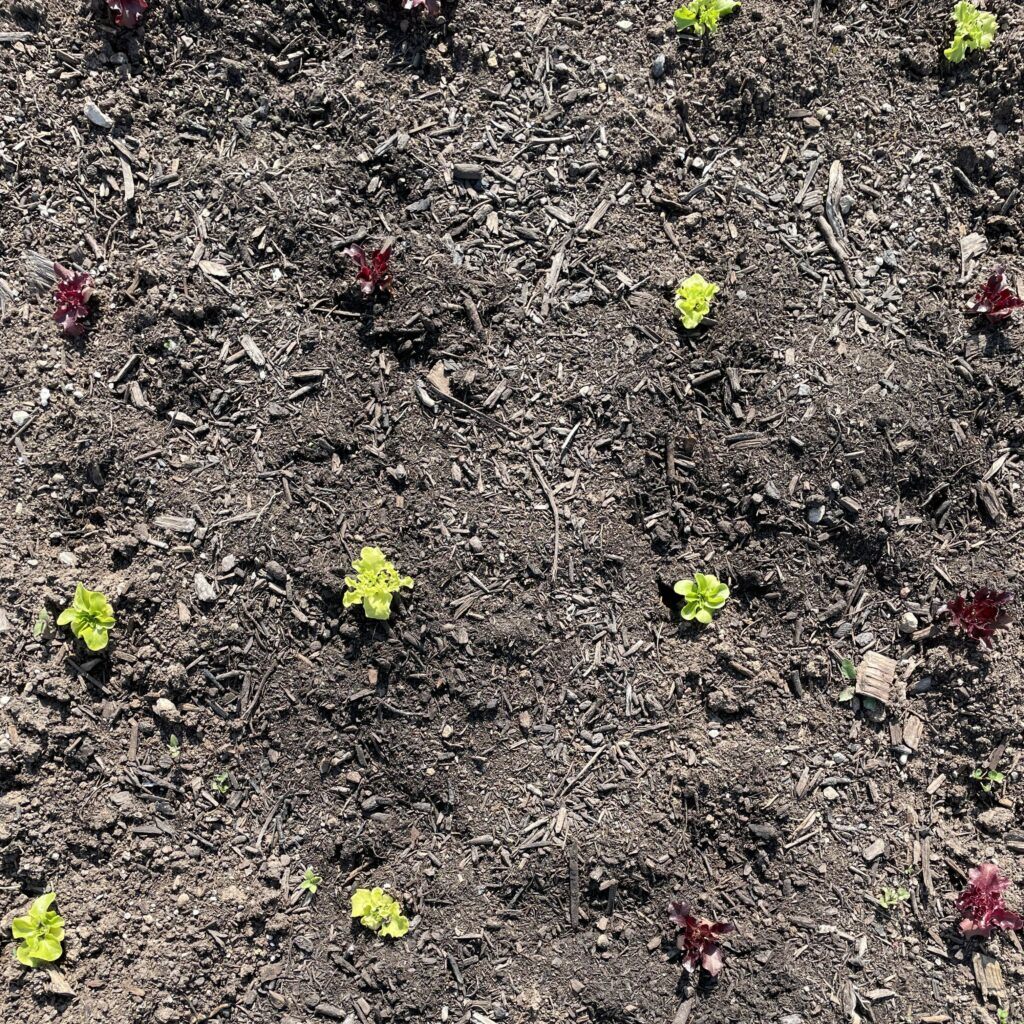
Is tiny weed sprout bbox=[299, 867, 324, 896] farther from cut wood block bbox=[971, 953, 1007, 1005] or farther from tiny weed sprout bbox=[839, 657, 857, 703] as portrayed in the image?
cut wood block bbox=[971, 953, 1007, 1005]

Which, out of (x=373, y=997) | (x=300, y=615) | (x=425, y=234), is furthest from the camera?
(x=425, y=234)

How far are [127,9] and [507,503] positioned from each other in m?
2.66

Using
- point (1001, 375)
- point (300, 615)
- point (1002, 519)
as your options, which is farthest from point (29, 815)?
point (1001, 375)

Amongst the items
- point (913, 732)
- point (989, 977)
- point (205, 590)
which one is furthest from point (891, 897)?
point (205, 590)

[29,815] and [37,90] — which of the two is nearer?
[29,815]

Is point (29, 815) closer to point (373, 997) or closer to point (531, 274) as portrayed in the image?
point (373, 997)

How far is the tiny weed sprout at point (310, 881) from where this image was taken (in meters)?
2.95

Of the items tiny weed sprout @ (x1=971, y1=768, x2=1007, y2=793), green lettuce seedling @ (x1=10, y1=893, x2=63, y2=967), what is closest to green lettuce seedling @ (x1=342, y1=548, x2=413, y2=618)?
green lettuce seedling @ (x1=10, y1=893, x2=63, y2=967)

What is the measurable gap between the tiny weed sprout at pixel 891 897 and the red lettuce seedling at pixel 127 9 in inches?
189

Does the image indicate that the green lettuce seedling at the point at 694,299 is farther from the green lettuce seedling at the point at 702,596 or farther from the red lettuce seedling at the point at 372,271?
the red lettuce seedling at the point at 372,271

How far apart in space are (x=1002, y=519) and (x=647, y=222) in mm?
2040

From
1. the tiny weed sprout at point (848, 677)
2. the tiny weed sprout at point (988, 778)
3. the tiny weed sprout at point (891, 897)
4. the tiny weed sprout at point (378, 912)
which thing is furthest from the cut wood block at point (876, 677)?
the tiny weed sprout at point (378, 912)

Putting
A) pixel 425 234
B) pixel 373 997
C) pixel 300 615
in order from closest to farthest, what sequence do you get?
pixel 373 997
pixel 300 615
pixel 425 234

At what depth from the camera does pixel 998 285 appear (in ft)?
10.9
